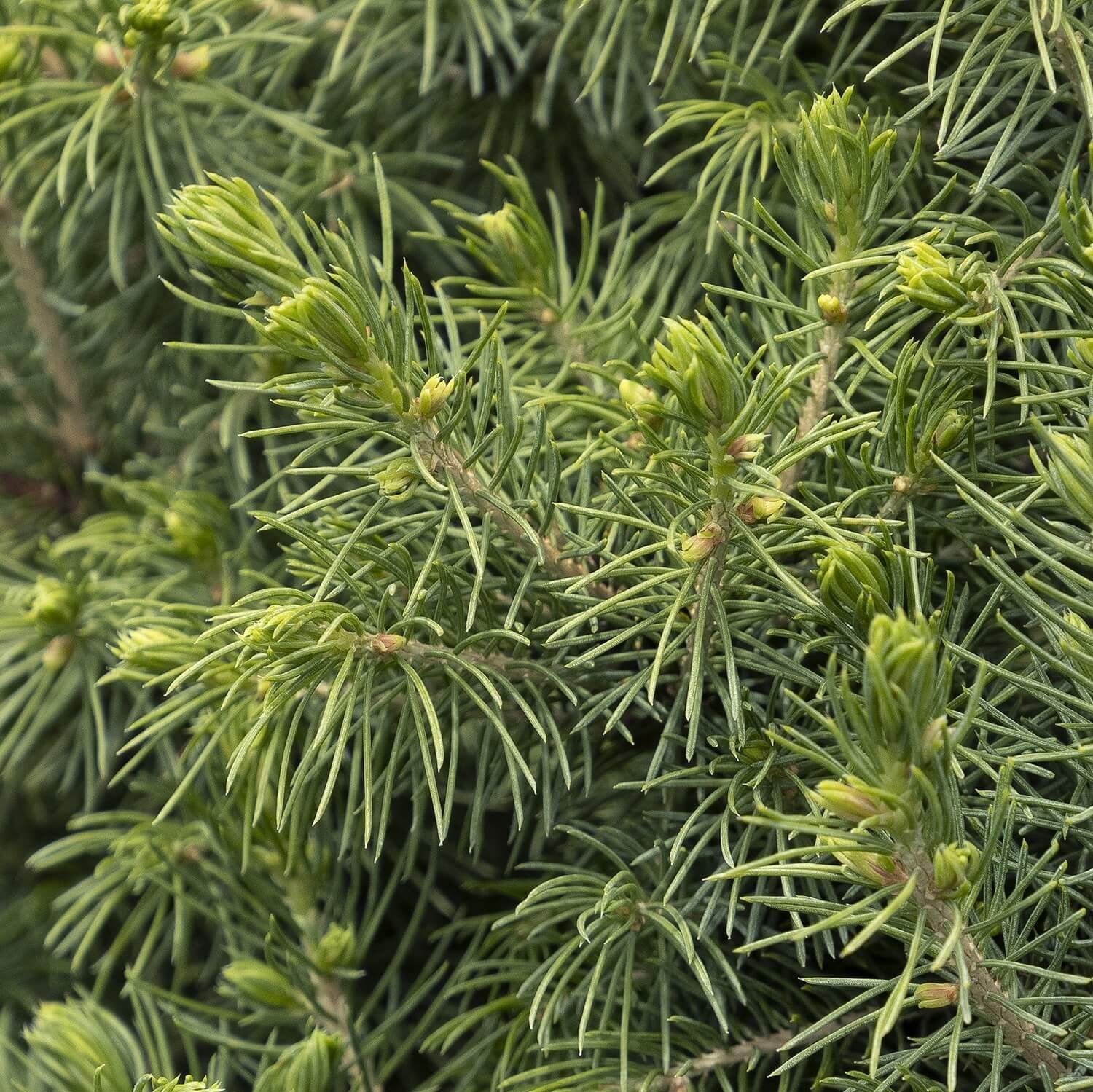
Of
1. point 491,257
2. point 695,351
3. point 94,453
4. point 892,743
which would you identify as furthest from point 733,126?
point 94,453

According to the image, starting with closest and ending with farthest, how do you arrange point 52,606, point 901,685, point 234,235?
point 901,685
point 234,235
point 52,606

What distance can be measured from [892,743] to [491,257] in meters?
0.33

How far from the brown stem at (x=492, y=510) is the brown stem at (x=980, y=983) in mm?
161

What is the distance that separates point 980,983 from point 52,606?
51 cm

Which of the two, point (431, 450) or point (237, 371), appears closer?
point (431, 450)

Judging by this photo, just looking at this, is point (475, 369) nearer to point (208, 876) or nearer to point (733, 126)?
point (733, 126)

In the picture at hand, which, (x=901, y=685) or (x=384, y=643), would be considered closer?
(x=901, y=685)

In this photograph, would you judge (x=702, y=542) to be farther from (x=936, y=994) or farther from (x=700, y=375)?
(x=936, y=994)

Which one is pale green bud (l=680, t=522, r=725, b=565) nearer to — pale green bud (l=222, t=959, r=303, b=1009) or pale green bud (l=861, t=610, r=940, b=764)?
pale green bud (l=861, t=610, r=940, b=764)

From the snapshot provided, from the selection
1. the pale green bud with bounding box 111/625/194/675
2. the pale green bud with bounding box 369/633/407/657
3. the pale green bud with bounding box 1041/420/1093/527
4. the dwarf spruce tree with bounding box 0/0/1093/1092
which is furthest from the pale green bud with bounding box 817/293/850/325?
the pale green bud with bounding box 111/625/194/675

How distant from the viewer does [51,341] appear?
2.56 ft

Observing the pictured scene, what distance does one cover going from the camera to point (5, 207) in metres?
0.75

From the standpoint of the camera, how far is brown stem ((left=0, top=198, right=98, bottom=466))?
2.48ft

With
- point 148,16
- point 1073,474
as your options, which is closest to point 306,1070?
point 1073,474
